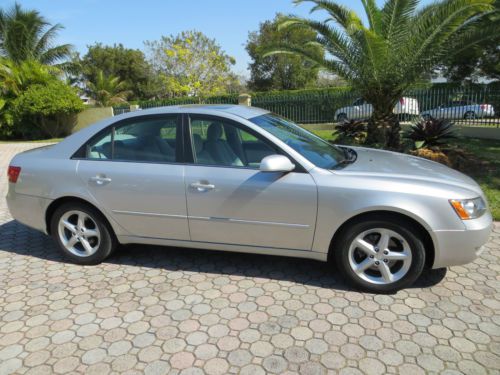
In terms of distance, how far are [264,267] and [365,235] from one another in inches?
44.5

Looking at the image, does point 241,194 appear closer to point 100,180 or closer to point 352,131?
point 100,180

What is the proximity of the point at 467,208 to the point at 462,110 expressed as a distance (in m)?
12.1

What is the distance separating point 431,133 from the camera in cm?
836

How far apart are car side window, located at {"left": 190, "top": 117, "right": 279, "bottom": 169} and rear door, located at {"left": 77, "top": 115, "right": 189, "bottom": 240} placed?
18 centimetres

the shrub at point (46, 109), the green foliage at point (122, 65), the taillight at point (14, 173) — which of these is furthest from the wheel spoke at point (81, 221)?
the green foliage at point (122, 65)

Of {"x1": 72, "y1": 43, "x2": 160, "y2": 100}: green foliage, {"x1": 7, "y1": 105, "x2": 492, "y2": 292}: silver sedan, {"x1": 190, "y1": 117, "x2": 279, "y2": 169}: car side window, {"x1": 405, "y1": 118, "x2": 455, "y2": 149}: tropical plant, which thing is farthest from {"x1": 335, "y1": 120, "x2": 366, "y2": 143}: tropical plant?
{"x1": 72, "y1": 43, "x2": 160, "y2": 100}: green foliage

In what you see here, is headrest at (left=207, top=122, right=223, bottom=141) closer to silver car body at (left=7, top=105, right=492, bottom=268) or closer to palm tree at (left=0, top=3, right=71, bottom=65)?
silver car body at (left=7, top=105, right=492, bottom=268)

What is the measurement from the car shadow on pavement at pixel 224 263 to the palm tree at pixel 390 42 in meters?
5.70

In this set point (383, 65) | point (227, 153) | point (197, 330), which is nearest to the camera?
point (197, 330)

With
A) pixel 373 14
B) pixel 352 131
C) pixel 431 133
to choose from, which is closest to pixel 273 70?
pixel 352 131

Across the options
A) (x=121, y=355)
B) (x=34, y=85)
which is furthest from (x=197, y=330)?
(x=34, y=85)

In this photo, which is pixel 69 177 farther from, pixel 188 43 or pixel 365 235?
pixel 188 43

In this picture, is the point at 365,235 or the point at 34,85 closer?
the point at 365,235

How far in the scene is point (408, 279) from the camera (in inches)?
133
